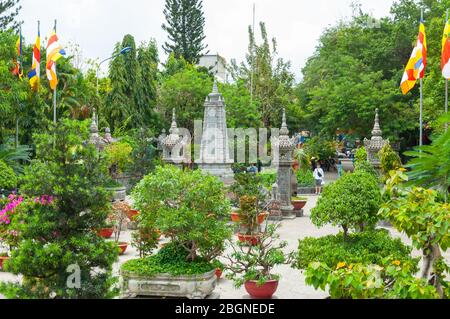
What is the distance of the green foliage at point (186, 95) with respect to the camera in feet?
117

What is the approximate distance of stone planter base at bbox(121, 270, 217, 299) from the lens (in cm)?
911

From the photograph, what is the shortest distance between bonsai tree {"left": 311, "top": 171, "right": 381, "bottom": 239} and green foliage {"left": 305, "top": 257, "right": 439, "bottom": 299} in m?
2.74

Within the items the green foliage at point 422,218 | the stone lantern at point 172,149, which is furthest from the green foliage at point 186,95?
the green foliage at point 422,218

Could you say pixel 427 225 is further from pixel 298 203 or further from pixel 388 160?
pixel 298 203

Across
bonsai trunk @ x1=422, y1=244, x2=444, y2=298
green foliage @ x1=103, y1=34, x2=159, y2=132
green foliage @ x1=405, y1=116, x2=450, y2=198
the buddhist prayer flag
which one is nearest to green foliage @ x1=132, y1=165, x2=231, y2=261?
green foliage @ x1=405, y1=116, x2=450, y2=198

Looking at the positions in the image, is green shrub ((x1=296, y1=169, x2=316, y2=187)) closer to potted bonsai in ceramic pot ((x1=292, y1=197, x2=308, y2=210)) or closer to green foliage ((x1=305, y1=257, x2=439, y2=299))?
potted bonsai in ceramic pot ((x1=292, y1=197, x2=308, y2=210))

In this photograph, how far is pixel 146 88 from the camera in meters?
38.3

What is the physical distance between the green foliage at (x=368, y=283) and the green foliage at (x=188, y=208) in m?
3.41

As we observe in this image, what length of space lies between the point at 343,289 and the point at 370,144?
14.5m

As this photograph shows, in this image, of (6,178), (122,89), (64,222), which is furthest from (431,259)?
(122,89)

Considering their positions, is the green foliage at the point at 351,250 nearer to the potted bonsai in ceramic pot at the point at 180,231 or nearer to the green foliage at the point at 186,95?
the potted bonsai in ceramic pot at the point at 180,231
